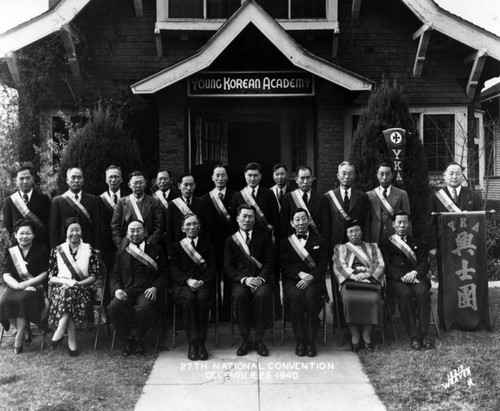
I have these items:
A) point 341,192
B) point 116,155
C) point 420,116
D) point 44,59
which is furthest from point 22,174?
point 420,116

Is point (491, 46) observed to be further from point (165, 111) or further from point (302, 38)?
point (165, 111)

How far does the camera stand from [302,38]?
1098 centimetres

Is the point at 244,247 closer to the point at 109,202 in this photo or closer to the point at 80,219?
the point at 109,202

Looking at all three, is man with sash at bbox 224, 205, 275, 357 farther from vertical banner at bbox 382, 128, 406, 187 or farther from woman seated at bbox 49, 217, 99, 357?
vertical banner at bbox 382, 128, 406, 187

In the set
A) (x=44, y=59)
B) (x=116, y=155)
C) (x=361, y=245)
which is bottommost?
(x=361, y=245)

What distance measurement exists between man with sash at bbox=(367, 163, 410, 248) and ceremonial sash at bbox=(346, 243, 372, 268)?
414 millimetres

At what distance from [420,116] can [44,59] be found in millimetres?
7672

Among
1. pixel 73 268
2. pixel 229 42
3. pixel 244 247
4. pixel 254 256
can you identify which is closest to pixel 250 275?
pixel 254 256

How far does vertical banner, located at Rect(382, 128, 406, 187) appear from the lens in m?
7.70

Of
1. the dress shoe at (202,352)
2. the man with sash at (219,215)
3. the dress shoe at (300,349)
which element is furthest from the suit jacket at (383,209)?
the dress shoe at (202,352)

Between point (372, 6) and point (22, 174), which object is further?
point (372, 6)

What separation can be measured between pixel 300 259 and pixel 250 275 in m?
0.59

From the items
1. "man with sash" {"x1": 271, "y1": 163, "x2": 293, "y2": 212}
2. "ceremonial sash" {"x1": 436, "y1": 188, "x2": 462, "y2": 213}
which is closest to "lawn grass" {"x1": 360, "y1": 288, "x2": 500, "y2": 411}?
"ceremonial sash" {"x1": 436, "y1": 188, "x2": 462, "y2": 213}

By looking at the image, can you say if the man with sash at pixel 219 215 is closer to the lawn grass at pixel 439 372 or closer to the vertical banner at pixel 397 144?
the lawn grass at pixel 439 372
